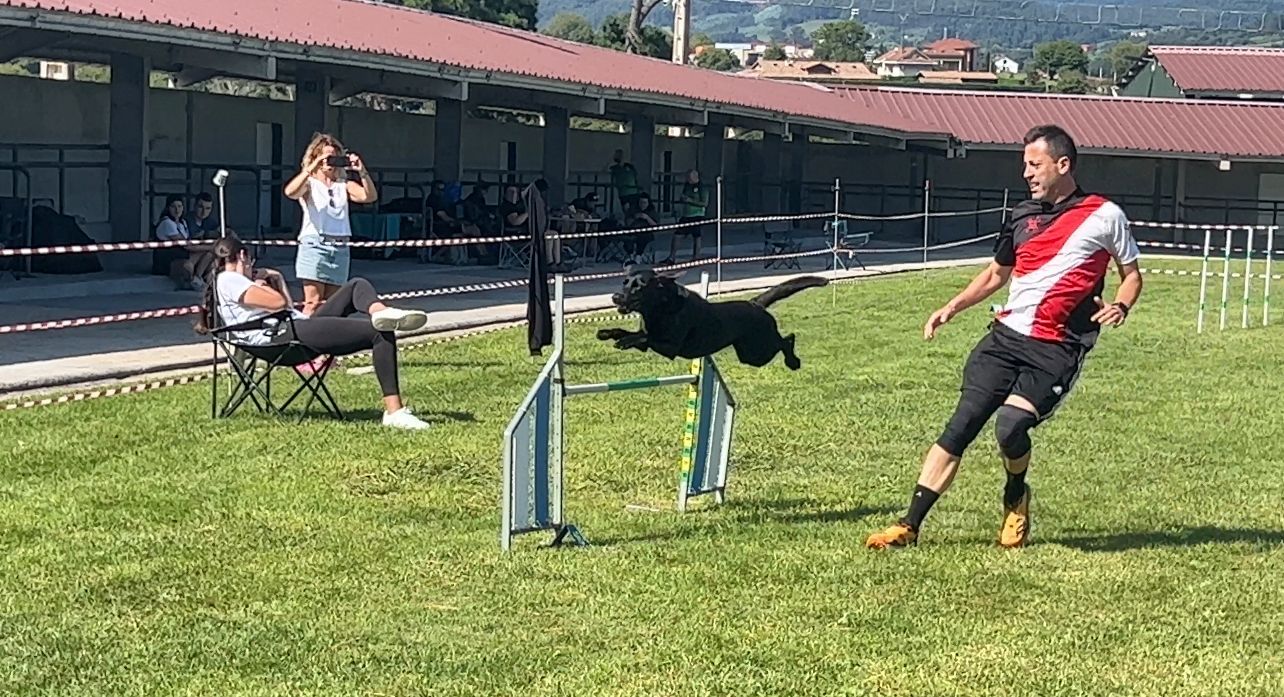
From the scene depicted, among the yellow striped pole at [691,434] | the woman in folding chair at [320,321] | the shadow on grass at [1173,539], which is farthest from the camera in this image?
the woman in folding chair at [320,321]

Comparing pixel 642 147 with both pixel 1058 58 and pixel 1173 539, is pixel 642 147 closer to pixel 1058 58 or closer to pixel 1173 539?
pixel 1173 539

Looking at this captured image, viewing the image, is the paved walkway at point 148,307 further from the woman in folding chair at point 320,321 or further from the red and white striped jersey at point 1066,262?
the red and white striped jersey at point 1066,262

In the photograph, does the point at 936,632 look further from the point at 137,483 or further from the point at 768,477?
the point at 137,483

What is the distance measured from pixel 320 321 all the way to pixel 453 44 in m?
12.7

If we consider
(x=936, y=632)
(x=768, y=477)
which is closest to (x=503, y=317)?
(x=768, y=477)

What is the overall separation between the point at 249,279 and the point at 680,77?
63.3ft

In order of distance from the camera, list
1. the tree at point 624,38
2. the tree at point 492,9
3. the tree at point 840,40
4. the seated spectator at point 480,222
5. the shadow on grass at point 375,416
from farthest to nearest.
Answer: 1. the tree at point 840,40
2. the tree at point 624,38
3. the tree at point 492,9
4. the seated spectator at point 480,222
5. the shadow on grass at point 375,416

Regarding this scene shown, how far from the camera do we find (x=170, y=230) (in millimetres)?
17484

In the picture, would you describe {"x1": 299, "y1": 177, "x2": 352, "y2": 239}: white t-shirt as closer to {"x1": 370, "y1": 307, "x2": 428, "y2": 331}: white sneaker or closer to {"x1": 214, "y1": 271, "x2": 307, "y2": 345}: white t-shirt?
{"x1": 214, "y1": 271, "x2": 307, "y2": 345}: white t-shirt

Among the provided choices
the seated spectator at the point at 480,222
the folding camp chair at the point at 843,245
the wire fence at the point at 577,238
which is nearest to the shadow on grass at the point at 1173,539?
the wire fence at the point at 577,238

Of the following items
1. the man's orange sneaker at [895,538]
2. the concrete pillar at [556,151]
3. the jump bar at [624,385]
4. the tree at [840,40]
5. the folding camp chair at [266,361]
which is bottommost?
the man's orange sneaker at [895,538]

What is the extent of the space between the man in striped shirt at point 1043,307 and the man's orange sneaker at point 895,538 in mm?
148

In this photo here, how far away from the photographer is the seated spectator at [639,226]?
2359 cm

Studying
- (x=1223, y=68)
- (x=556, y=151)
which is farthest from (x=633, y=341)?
(x=1223, y=68)
